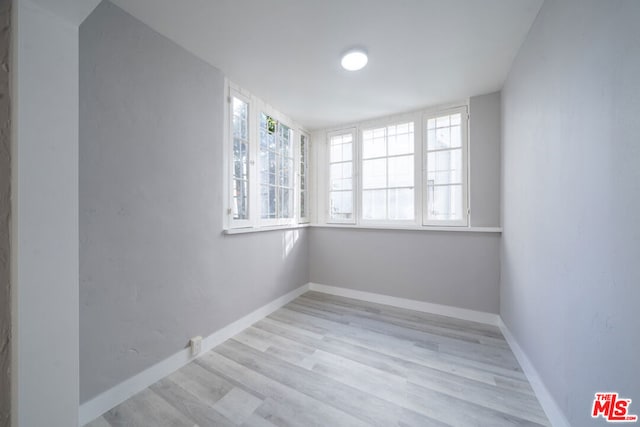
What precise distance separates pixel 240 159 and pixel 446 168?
2375mm

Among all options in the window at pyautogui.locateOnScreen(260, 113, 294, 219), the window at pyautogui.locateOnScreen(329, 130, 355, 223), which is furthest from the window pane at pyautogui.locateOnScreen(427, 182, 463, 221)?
the window at pyautogui.locateOnScreen(260, 113, 294, 219)

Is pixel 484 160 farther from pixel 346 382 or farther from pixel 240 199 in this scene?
pixel 240 199

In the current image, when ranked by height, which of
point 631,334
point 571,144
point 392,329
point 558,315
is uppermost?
point 571,144

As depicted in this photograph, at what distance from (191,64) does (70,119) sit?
1263 mm

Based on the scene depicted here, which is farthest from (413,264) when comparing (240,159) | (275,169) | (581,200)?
(240,159)

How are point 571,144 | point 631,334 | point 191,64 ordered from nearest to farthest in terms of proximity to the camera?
point 631,334, point 571,144, point 191,64

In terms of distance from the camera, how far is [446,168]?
2.70 meters

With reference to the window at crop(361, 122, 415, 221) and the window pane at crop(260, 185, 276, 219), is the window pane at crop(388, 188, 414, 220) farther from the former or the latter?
the window pane at crop(260, 185, 276, 219)

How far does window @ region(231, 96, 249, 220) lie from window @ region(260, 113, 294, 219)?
236mm

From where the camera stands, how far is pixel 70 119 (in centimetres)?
89

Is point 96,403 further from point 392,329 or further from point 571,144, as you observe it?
point 571,144

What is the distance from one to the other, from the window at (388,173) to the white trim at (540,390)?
5.07ft

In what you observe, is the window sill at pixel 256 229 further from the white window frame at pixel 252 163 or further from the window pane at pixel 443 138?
the window pane at pixel 443 138

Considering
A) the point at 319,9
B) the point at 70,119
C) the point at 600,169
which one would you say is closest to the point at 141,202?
the point at 70,119
